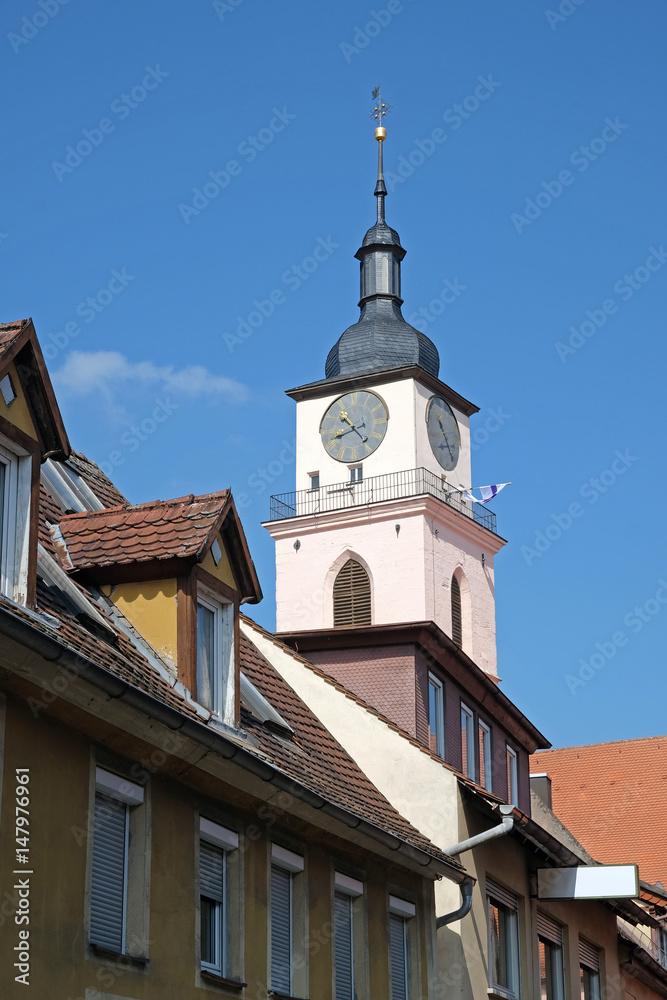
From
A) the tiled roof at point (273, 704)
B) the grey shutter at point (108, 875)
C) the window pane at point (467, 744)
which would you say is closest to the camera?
the grey shutter at point (108, 875)

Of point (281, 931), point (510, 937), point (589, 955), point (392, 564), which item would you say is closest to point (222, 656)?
point (281, 931)

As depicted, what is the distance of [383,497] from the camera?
7538 centimetres

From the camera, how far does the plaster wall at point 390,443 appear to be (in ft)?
252

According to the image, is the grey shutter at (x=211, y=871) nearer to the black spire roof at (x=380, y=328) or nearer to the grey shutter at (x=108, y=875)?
the grey shutter at (x=108, y=875)

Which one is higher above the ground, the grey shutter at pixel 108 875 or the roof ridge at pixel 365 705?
the roof ridge at pixel 365 705

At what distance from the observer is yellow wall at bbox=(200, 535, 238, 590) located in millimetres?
13484

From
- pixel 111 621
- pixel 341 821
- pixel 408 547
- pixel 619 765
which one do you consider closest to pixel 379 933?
pixel 341 821

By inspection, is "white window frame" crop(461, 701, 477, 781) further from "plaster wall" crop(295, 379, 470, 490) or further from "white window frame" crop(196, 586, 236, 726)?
"plaster wall" crop(295, 379, 470, 490)

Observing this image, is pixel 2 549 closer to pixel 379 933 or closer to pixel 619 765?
pixel 379 933

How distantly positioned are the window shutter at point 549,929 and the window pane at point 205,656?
29.4 feet

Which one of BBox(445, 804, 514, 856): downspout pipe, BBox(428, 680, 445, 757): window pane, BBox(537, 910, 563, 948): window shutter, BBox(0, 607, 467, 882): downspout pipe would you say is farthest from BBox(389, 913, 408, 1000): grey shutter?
BBox(537, 910, 563, 948): window shutter

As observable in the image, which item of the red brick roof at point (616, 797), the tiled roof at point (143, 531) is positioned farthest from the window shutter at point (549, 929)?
the red brick roof at point (616, 797)

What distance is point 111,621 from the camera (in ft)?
43.2

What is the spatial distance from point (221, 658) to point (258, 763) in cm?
177
